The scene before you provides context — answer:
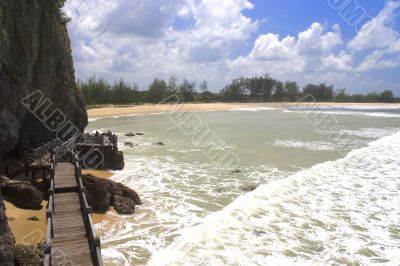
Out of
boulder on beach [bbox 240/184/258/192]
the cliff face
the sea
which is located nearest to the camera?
the sea

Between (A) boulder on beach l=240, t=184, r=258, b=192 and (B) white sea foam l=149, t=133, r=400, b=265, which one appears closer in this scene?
(B) white sea foam l=149, t=133, r=400, b=265

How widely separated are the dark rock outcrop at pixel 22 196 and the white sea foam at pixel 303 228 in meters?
5.92

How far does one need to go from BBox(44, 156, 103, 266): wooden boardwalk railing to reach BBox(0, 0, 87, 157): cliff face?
4.67m

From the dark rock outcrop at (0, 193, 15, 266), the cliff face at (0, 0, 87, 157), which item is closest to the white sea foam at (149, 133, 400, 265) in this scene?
the dark rock outcrop at (0, 193, 15, 266)

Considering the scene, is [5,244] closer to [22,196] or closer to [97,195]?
[22,196]

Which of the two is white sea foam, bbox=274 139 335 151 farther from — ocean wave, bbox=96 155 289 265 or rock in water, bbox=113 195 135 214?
rock in water, bbox=113 195 135 214

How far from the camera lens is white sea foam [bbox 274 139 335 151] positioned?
34.3 meters

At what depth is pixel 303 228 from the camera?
14.8 meters

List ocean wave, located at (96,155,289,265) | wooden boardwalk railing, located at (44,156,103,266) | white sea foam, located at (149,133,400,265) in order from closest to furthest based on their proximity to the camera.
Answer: wooden boardwalk railing, located at (44,156,103,266) < white sea foam, located at (149,133,400,265) < ocean wave, located at (96,155,289,265)

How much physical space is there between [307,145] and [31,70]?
26.4 metres

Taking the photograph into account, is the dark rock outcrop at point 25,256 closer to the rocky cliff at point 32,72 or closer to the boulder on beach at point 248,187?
the rocky cliff at point 32,72

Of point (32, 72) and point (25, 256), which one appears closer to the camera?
point (25, 256)

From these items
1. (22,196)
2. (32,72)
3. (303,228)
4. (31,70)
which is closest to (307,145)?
(303,228)

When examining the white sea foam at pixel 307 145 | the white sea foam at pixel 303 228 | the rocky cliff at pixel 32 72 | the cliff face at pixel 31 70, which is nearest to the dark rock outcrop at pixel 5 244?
the white sea foam at pixel 303 228
